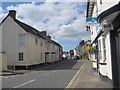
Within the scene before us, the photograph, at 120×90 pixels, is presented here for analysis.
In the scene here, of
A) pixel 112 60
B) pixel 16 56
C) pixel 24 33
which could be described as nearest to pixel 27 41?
pixel 24 33

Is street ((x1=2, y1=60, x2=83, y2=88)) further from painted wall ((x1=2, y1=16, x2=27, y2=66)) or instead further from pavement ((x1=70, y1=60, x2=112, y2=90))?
painted wall ((x1=2, y1=16, x2=27, y2=66))

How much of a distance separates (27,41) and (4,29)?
16.9 ft

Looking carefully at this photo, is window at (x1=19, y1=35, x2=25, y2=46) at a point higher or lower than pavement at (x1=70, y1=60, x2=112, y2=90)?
higher

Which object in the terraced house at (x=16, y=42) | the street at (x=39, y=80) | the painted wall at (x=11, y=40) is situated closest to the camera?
the street at (x=39, y=80)

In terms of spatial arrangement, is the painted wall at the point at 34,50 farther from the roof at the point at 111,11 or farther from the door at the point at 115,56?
the roof at the point at 111,11

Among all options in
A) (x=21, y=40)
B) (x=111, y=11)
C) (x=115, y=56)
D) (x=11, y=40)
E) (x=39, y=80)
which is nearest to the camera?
(x=111, y=11)

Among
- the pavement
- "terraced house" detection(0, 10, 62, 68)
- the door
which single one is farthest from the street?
"terraced house" detection(0, 10, 62, 68)

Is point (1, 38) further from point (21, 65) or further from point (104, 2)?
point (104, 2)

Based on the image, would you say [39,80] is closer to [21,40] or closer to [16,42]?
[21,40]

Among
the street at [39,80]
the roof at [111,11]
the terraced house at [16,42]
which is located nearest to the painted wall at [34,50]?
the terraced house at [16,42]

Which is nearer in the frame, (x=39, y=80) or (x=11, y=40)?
(x=39, y=80)

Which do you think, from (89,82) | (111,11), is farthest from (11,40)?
(111,11)

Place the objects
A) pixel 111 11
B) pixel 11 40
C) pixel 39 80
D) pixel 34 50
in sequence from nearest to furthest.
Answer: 1. pixel 111 11
2. pixel 39 80
3. pixel 11 40
4. pixel 34 50

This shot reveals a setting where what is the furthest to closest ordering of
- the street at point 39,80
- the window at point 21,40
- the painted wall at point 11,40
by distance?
the window at point 21,40
the painted wall at point 11,40
the street at point 39,80
